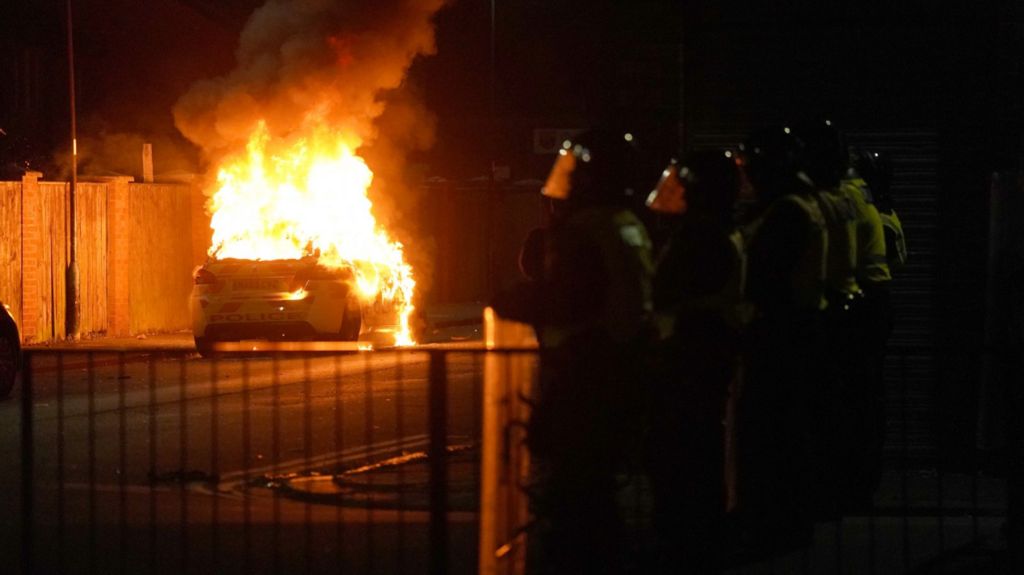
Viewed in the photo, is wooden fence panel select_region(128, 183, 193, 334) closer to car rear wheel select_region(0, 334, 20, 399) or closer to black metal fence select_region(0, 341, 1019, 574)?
car rear wheel select_region(0, 334, 20, 399)

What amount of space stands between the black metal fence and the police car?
5.16m

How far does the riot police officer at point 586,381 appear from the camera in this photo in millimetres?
6242

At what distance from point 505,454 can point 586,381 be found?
0.47m

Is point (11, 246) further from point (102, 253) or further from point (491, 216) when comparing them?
point (491, 216)

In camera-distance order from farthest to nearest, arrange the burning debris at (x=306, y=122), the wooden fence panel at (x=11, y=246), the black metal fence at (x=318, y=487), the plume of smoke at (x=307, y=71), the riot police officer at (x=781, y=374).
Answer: the plume of smoke at (x=307, y=71), the burning debris at (x=306, y=122), the wooden fence panel at (x=11, y=246), the riot police officer at (x=781, y=374), the black metal fence at (x=318, y=487)

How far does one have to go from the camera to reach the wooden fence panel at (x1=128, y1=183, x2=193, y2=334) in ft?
80.3

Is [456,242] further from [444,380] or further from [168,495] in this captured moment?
[444,380]

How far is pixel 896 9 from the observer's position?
10.8 meters

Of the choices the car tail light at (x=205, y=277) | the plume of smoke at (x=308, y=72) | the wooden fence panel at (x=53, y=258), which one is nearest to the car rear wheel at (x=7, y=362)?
the car tail light at (x=205, y=277)

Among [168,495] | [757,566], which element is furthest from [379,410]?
[757,566]

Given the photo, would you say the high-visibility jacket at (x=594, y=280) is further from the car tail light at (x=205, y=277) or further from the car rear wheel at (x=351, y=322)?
the car tail light at (x=205, y=277)

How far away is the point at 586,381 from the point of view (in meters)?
6.25

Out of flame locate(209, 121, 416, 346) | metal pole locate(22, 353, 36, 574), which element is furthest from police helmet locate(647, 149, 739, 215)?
flame locate(209, 121, 416, 346)

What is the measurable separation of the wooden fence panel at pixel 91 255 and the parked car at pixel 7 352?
7.18m
